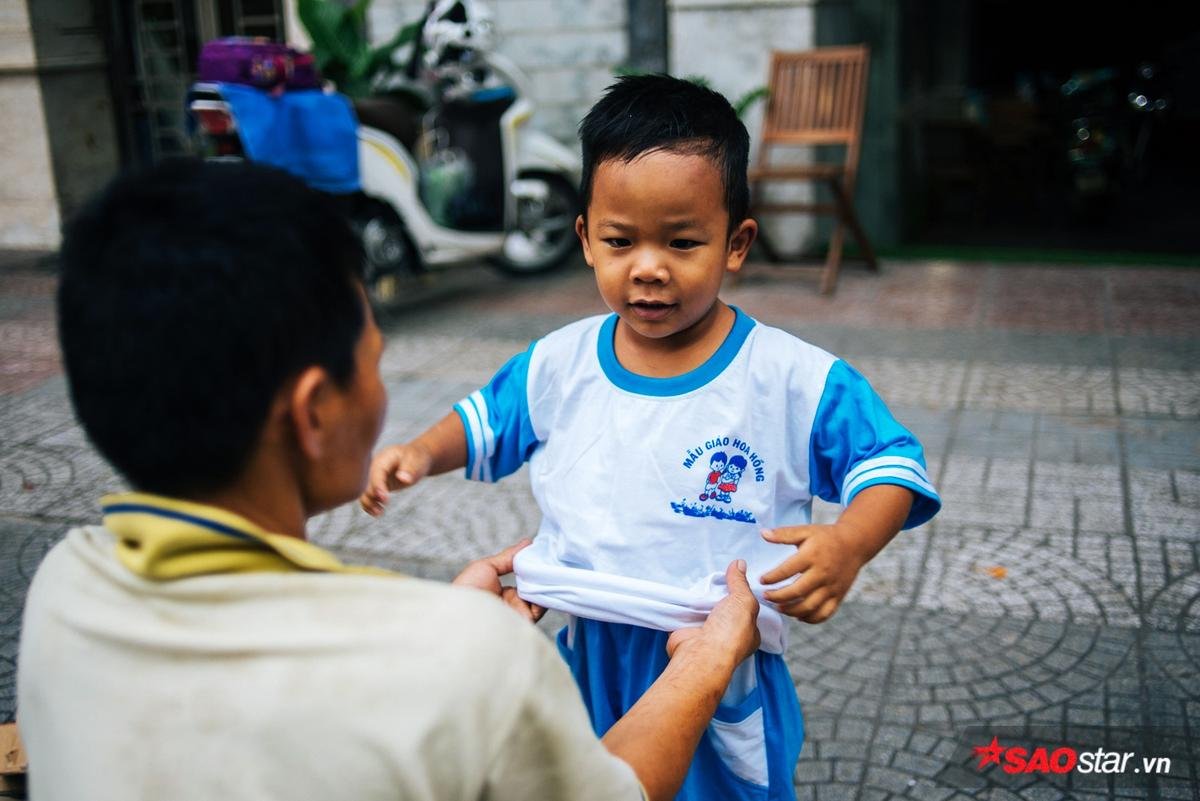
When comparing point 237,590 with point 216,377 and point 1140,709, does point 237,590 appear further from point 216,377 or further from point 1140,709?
point 1140,709

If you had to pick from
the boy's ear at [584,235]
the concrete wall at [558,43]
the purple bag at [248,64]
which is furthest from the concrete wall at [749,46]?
the boy's ear at [584,235]

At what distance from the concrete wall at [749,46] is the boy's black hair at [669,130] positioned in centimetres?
595

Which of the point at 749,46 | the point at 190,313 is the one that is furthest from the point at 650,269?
the point at 749,46

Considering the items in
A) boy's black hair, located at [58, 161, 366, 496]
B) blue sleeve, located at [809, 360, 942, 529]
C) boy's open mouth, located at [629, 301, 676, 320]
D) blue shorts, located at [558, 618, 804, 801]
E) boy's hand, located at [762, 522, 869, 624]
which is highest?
boy's black hair, located at [58, 161, 366, 496]

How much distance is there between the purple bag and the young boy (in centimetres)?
420

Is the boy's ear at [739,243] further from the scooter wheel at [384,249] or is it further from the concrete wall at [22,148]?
the concrete wall at [22,148]

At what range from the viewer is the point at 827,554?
157 cm

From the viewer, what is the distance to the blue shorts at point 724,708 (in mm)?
1833

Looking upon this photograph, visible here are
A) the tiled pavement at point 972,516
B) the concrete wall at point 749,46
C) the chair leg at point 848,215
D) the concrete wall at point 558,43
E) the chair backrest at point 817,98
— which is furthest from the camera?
the concrete wall at point 558,43

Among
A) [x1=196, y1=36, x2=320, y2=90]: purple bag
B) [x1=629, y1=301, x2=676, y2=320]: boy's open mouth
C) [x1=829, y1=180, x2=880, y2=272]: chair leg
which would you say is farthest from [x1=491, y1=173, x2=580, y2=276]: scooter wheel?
[x1=629, y1=301, x2=676, y2=320]: boy's open mouth

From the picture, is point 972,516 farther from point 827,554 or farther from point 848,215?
point 848,215

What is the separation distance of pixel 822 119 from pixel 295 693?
6.83 metres

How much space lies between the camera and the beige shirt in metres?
0.92

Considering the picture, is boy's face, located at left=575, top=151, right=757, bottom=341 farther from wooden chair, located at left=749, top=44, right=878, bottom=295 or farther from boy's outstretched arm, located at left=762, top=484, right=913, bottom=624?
wooden chair, located at left=749, top=44, right=878, bottom=295
